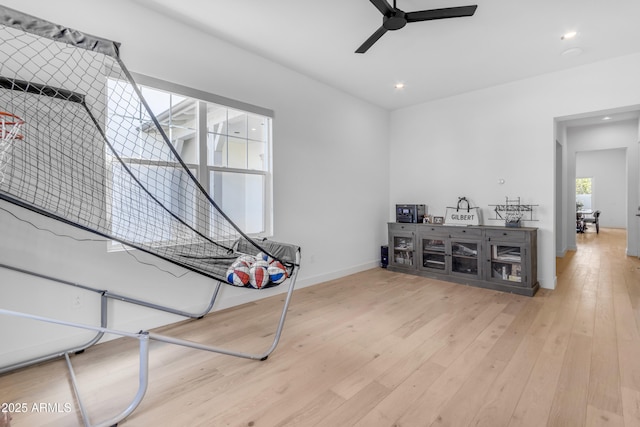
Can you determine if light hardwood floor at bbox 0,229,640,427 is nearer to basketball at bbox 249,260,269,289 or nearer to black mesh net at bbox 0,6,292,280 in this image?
basketball at bbox 249,260,269,289

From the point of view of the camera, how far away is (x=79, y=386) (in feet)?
5.99

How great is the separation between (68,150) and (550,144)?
200 inches

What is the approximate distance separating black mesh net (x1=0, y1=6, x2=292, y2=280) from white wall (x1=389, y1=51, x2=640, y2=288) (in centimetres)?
338

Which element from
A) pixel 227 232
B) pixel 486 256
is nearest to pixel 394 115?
pixel 486 256

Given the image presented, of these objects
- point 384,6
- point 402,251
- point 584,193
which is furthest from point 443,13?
point 584,193

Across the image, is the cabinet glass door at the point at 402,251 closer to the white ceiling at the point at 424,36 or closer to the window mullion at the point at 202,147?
the white ceiling at the point at 424,36

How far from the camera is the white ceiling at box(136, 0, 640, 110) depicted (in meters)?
2.53

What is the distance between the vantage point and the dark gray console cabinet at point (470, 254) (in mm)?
3621

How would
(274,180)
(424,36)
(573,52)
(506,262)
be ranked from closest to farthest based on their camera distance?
1. (424,36)
2. (573,52)
3. (274,180)
4. (506,262)

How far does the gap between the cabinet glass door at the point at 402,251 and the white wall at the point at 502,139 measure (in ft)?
2.19

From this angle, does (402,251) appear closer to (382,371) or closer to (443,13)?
(382,371)

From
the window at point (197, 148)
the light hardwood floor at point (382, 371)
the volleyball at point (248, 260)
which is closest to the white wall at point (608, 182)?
the light hardwood floor at point (382, 371)

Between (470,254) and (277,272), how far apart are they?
3018mm

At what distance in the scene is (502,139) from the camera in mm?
4148
